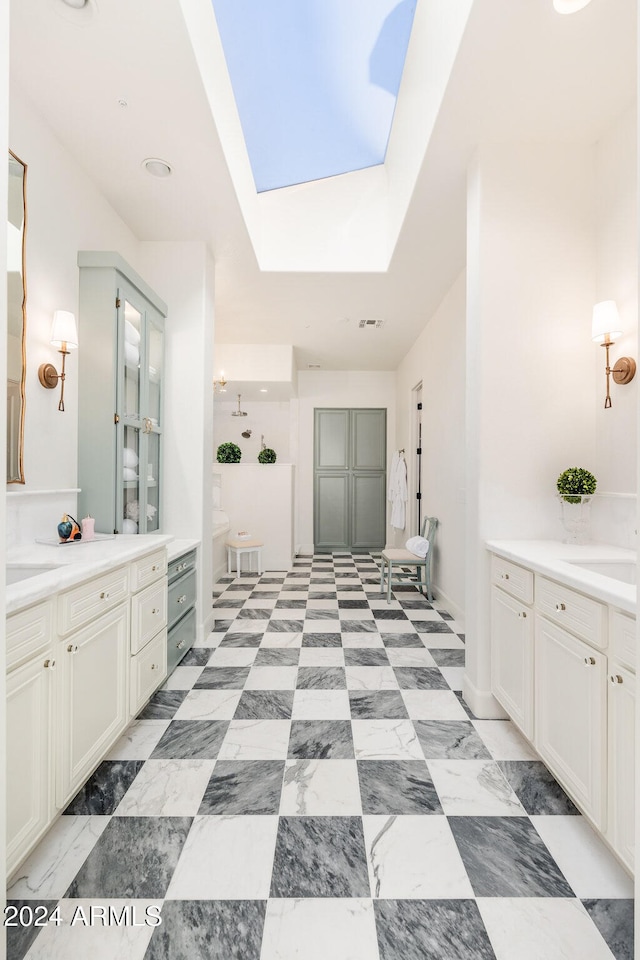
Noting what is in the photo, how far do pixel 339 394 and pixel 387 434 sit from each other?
0.92 m

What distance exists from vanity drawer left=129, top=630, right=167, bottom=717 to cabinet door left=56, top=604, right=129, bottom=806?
3.4 inches

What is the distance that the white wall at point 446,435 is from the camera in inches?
143

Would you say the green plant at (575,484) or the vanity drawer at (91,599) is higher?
the green plant at (575,484)

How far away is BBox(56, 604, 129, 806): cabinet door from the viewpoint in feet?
4.66

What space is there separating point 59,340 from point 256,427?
15.5ft

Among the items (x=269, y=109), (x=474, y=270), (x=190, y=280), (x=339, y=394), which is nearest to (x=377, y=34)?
(x=269, y=109)

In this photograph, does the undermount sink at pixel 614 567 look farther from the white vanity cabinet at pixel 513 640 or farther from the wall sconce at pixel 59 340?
the wall sconce at pixel 59 340

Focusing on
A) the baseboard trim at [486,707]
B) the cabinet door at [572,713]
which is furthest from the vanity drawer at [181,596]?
the cabinet door at [572,713]

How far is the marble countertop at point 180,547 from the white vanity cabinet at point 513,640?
170cm

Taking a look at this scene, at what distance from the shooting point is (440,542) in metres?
4.36

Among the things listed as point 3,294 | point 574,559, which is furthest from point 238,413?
point 3,294

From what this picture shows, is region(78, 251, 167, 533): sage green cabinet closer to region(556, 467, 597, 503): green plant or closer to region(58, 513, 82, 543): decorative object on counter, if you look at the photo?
region(58, 513, 82, 543): decorative object on counter

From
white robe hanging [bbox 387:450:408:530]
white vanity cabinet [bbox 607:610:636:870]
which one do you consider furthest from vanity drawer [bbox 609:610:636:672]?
white robe hanging [bbox 387:450:408:530]

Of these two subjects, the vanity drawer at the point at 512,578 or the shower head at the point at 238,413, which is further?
the shower head at the point at 238,413
